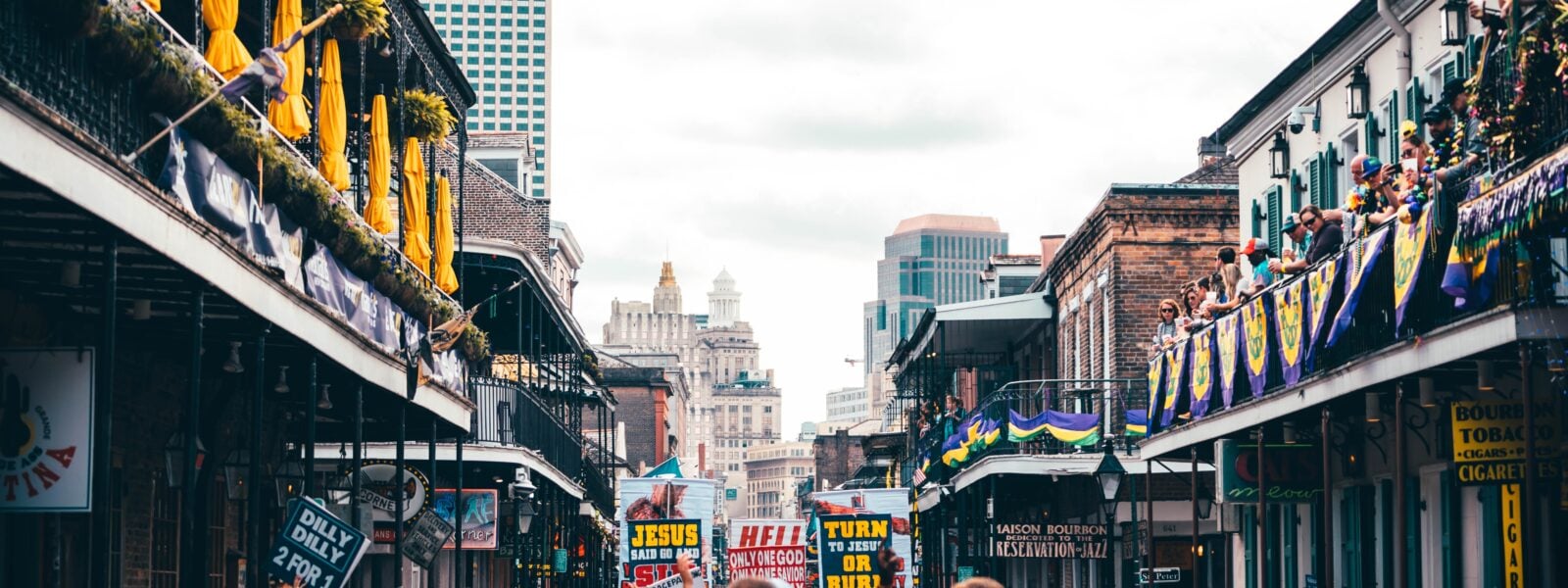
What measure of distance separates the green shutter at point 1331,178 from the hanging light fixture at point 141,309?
39.4 ft

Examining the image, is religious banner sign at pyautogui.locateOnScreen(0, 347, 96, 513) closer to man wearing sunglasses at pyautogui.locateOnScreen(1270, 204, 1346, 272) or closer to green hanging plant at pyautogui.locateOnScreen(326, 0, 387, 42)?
green hanging plant at pyautogui.locateOnScreen(326, 0, 387, 42)

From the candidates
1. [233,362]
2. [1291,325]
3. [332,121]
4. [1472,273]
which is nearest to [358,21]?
[332,121]

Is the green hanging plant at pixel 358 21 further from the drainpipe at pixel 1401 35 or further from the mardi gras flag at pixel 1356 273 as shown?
the drainpipe at pixel 1401 35

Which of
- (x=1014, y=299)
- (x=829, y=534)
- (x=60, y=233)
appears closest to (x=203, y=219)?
(x=60, y=233)

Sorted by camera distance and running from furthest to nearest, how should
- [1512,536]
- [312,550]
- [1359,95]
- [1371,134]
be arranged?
[1359,95] → [1371,134] → [1512,536] → [312,550]

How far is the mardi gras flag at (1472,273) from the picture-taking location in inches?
509

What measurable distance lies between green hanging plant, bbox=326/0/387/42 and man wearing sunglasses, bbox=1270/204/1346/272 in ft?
23.7

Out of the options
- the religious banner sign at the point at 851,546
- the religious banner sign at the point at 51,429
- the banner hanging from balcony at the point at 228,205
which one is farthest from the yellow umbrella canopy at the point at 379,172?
the religious banner sign at the point at 851,546

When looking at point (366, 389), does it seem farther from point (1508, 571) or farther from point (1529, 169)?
point (1529, 169)

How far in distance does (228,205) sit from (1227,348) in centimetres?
1010

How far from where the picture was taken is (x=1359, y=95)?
20734mm

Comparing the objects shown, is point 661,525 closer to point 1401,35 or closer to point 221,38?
point 1401,35

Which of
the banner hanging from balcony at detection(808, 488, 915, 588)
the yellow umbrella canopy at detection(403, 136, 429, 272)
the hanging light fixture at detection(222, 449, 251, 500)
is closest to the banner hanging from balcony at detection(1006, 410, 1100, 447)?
the banner hanging from balcony at detection(808, 488, 915, 588)

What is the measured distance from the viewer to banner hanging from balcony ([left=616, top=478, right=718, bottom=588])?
28.1 m
